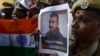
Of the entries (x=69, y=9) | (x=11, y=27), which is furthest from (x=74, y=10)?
(x=11, y=27)

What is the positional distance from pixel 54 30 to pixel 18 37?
218 millimetres

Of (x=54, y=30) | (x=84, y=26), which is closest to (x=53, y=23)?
(x=54, y=30)

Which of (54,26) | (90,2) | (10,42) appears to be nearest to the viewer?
(90,2)

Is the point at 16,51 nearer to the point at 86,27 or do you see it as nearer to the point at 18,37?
the point at 18,37

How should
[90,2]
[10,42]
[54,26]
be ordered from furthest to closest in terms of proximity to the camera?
[10,42], [54,26], [90,2]

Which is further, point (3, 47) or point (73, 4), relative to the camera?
point (3, 47)

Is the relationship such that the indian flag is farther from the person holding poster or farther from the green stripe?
the person holding poster

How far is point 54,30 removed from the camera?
1202mm

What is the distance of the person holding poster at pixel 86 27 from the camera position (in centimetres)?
108

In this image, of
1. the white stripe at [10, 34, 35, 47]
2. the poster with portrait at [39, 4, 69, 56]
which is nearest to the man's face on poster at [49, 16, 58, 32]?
the poster with portrait at [39, 4, 69, 56]

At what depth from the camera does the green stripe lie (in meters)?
1.25

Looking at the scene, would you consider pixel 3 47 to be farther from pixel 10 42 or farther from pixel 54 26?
pixel 54 26

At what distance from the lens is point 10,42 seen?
130 centimetres

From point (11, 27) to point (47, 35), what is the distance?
210 mm
